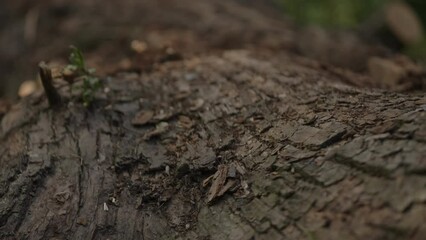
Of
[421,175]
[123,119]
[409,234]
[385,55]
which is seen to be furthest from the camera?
[385,55]

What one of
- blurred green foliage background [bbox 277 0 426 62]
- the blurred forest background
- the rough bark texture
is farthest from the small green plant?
blurred green foliage background [bbox 277 0 426 62]

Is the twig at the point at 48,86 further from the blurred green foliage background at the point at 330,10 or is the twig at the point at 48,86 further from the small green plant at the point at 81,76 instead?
the blurred green foliage background at the point at 330,10

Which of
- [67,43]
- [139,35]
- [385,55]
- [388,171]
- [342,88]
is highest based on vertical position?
[388,171]

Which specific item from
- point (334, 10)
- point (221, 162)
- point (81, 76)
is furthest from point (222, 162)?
point (334, 10)

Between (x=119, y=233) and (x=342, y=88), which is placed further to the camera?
(x=342, y=88)

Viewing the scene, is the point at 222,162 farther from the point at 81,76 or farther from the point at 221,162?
the point at 81,76

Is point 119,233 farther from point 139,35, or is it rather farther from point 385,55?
point 385,55

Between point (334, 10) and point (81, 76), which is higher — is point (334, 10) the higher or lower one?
the lower one

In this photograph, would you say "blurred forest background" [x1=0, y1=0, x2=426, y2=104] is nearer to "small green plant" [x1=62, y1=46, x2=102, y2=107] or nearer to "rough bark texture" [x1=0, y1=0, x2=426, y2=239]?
"small green plant" [x1=62, y1=46, x2=102, y2=107]

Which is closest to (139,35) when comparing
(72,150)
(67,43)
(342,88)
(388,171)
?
(67,43)
